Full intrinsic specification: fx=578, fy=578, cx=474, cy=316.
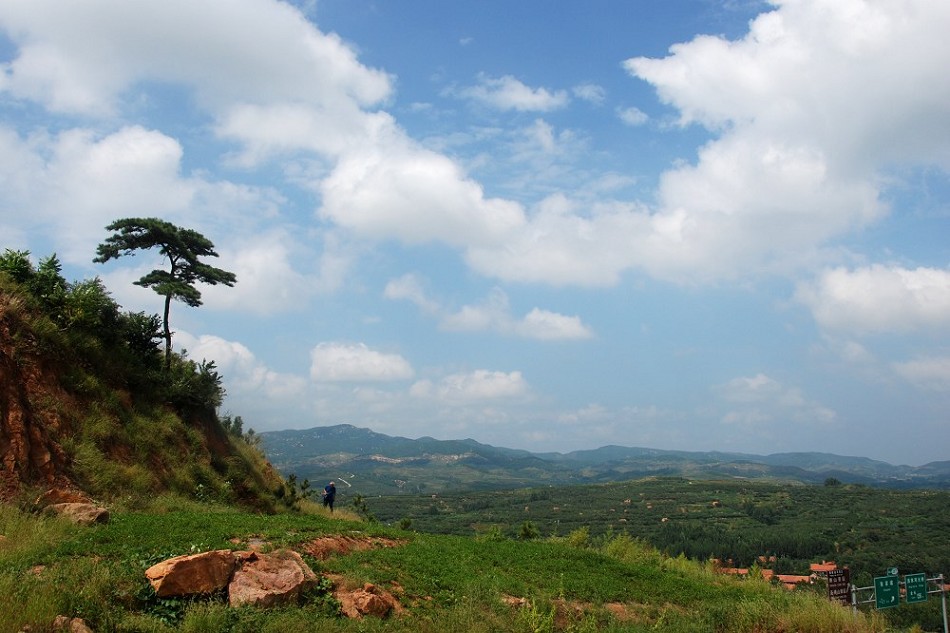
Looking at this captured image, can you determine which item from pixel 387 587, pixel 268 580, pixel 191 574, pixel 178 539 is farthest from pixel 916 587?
pixel 178 539

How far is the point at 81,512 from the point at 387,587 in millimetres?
7242

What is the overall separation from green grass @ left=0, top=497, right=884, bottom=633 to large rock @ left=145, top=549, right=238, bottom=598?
0.60 ft

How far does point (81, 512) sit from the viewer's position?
12891mm

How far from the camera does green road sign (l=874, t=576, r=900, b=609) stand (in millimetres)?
14945

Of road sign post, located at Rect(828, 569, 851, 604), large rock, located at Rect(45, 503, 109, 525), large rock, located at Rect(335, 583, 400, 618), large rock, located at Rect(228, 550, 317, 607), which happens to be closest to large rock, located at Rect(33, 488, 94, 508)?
large rock, located at Rect(45, 503, 109, 525)

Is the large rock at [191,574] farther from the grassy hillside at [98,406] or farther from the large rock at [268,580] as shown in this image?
the grassy hillside at [98,406]

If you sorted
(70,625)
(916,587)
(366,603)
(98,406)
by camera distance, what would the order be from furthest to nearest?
(98,406) < (916,587) < (366,603) < (70,625)

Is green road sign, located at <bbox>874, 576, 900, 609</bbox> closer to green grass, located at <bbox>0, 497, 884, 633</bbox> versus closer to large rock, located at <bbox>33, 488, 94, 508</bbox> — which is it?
green grass, located at <bbox>0, 497, 884, 633</bbox>

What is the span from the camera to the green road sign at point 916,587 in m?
15.5

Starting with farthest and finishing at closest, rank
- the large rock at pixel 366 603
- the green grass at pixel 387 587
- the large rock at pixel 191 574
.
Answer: the large rock at pixel 366 603, the large rock at pixel 191 574, the green grass at pixel 387 587

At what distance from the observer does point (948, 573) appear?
1825 inches

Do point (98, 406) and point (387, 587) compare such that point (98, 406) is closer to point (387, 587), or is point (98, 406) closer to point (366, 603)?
point (387, 587)

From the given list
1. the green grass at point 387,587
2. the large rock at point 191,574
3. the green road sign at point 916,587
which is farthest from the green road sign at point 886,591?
the large rock at point 191,574

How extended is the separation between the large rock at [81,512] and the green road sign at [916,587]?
66.2ft
